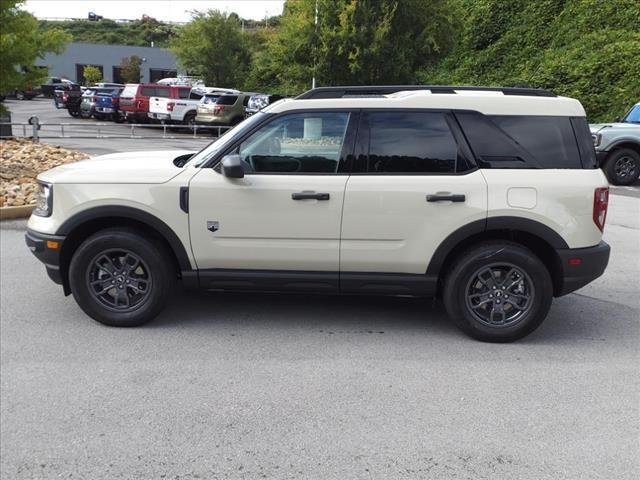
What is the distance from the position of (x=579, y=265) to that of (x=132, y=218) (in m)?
3.31

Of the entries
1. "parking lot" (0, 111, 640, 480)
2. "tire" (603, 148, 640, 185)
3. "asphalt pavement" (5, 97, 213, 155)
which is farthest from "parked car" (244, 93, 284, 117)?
"parking lot" (0, 111, 640, 480)

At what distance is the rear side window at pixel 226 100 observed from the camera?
25.4m

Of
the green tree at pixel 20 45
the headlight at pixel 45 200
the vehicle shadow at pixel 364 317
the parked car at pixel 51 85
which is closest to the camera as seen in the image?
the headlight at pixel 45 200

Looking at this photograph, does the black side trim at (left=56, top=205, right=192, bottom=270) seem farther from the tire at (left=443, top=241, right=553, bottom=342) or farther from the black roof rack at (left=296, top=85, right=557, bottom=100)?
the tire at (left=443, top=241, right=553, bottom=342)

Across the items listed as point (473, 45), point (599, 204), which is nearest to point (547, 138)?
point (599, 204)

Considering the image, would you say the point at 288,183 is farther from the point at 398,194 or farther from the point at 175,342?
the point at 175,342

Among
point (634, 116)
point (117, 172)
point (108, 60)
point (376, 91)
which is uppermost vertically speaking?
point (108, 60)

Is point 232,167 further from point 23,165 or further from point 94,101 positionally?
point 94,101

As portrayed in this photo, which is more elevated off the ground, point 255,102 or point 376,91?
point 255,102

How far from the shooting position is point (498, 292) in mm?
4688

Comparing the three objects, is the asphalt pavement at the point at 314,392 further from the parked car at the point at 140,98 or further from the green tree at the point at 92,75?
the green tree at the point at 92,75

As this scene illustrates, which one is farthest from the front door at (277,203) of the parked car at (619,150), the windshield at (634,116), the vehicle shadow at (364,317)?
the windshield at (634,116)

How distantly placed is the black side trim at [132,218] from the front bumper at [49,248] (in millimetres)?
76

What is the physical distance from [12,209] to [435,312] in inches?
247
